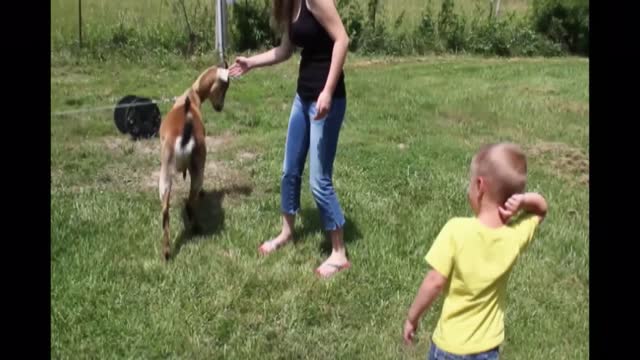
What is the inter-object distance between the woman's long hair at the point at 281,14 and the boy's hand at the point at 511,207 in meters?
2.41

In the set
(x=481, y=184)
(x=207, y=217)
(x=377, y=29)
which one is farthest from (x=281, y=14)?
(x=377, y=29)

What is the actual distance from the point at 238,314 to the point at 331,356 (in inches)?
26.6

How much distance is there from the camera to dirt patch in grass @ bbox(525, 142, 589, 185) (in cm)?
722

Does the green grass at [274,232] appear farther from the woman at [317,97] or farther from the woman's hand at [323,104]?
the woman's hand at [323,104]

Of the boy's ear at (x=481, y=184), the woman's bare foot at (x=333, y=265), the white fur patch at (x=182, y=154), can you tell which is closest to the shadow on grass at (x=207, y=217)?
the white fur patch at (x=182, y=154)

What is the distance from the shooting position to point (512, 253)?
8.83 ft

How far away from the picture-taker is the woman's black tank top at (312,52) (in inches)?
175

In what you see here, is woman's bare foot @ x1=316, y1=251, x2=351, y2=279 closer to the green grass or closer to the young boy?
the green grass

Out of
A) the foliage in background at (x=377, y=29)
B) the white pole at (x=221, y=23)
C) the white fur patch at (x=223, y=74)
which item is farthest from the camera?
the foliage in background at (x=377, y=29)

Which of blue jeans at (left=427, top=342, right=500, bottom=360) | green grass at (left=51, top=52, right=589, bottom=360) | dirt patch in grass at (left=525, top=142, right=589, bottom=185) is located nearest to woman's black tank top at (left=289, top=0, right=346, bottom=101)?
green grass at (left=51, top=52, right=589, bottom=360)

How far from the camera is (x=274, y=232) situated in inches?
216

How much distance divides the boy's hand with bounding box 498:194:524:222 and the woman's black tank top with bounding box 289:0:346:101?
2049 millimetres

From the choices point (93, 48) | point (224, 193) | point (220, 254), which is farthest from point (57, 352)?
point (93, 48)
